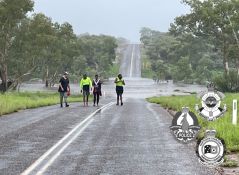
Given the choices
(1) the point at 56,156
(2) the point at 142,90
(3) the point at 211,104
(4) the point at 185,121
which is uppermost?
(3) the point at 211,104

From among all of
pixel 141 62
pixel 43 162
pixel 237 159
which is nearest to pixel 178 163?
pixel 237 159

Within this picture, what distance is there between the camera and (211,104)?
30.4 feet

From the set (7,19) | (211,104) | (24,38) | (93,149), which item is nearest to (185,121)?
(211,104)

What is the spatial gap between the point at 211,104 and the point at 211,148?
1.68 metres

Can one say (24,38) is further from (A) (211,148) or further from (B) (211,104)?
(A) (211,148)

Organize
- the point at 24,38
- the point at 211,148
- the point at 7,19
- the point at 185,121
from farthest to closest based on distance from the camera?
the point at 24,38, the point at 7,19, the point at 185,121, the point at 211,148

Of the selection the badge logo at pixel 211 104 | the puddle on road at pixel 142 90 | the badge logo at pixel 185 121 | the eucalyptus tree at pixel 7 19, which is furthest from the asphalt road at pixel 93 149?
the puddle on road at pixel 142 90

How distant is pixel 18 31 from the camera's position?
181 feet

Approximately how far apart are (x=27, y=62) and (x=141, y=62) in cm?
11770

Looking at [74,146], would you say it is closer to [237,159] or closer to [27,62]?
[237,159]

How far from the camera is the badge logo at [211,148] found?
7.67 m

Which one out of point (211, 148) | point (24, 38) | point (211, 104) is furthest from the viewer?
point (24, 38)

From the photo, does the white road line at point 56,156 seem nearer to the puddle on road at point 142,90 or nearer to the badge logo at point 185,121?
the badge logo at point 185,121

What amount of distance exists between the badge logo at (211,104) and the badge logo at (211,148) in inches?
52.5
